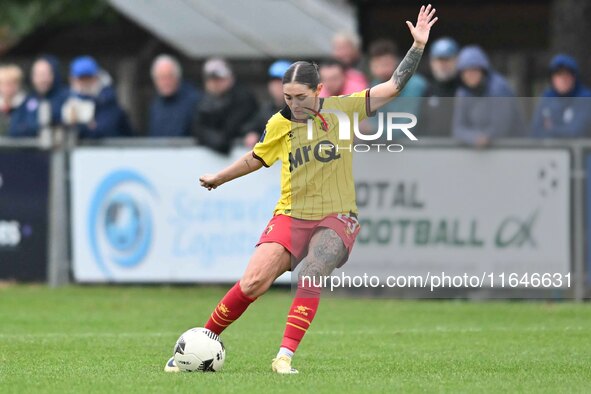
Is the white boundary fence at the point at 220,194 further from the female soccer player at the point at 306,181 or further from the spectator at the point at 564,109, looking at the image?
the female soccer player at the point at 306,181

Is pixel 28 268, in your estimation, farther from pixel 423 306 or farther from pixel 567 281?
pixel 567 281

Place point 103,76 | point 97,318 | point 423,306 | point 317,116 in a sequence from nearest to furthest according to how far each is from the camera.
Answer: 1. point 317,116
2. point 97,318
3. point 423,306
4. point 103,76

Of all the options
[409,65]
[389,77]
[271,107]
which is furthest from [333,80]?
[409,65]

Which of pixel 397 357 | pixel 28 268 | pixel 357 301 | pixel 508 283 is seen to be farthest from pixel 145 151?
pixel 397 357

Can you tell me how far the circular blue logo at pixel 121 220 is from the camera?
17.4 m

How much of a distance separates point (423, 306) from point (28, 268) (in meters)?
5.10

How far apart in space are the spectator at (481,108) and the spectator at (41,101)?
5089mm

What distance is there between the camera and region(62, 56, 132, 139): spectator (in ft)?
58.7

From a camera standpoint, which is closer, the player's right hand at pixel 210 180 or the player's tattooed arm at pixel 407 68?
the player's tattooed arm at pixel 407 68

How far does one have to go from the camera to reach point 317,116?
10391 millimetres

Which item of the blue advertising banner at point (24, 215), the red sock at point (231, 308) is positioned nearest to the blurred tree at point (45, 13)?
the blue advertising banner at point (24, 215)

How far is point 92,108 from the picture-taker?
706 inches

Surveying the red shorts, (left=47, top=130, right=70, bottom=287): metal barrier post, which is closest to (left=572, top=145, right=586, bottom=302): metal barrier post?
(left=47, top=130, right=70, bottom=287): metal barrier post

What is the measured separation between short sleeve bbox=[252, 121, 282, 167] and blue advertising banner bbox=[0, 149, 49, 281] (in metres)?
7.81
